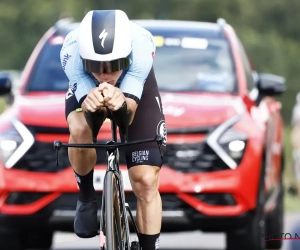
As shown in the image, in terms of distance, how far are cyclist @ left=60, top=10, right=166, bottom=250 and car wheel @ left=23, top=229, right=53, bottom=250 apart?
132 inches

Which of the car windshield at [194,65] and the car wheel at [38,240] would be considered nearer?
the car windshield at [194,65]

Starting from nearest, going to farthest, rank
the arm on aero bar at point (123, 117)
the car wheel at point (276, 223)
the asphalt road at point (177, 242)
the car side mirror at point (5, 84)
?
the arm on aero bar at point (123, 117), the car side mirror at point (5, 84), the car wheel at point (276, 223), the asphalt road at point (177, 242)

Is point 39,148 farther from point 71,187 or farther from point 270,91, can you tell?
point 270,91

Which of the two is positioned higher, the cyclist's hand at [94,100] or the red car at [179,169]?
the cyclist's hand at [94,100]

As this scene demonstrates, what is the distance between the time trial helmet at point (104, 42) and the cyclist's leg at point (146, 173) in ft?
1.75

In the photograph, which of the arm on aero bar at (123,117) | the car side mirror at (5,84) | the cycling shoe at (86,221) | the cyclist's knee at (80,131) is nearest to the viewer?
the arm on aero bar at (123,117)

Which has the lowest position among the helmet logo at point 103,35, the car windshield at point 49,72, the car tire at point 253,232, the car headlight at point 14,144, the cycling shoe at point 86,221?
the car tire at point 253,232

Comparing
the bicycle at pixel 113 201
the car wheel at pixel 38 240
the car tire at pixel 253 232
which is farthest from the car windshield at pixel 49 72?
the bicycle at pixel 113 201

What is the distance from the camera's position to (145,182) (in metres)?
6.20

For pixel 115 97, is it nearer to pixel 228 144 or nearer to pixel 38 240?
pixel 228 144

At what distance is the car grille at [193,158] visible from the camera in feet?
28.0

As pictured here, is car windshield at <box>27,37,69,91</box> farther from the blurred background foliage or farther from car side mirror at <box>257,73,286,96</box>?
the blurred background foliage

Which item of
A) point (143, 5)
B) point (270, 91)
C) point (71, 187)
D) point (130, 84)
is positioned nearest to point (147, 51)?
point (130, 84)

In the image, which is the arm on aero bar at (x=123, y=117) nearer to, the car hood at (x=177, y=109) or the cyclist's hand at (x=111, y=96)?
the cyclist's hand at (x=111, y=96)
